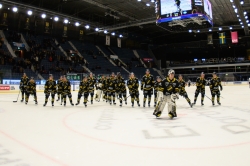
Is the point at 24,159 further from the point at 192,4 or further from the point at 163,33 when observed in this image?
the point at 163,33

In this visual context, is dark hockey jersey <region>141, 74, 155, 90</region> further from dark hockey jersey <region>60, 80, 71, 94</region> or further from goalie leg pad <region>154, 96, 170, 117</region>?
dark hockey jersey <region>60, 80, 71, 94</region>

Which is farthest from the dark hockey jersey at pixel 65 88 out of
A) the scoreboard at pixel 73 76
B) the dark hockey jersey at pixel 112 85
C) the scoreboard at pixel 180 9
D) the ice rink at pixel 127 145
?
the scoreboard at pixel 73 76

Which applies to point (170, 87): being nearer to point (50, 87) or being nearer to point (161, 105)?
point (161, 105)

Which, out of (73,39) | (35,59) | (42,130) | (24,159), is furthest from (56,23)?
(24,159)

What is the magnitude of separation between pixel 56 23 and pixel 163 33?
1959cm

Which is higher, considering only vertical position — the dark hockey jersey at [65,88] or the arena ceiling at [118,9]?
the arena ceiling at [118,9]

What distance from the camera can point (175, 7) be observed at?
12391 mm

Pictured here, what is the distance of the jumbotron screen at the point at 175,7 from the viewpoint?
1216 cm

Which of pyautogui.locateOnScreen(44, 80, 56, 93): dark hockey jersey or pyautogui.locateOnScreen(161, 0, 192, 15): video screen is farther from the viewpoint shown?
pyautogui.locateOnScreen(161, 0, 192, 15): video screen

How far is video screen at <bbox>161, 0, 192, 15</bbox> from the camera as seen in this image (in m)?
12.2

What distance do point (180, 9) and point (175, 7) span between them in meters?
0.31

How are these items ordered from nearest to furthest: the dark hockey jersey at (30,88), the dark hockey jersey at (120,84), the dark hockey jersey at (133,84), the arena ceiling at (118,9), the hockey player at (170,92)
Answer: the hockey player at (170,92) < the dark hockey jersey at (133,84) < the dark hockey jersey at (120,84) < the dark hockey jersey at (30,88) < the arena ceiling at (118,9)

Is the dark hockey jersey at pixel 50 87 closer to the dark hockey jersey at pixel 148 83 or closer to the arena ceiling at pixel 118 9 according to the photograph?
the dark hockey jersey at pixel 148 83

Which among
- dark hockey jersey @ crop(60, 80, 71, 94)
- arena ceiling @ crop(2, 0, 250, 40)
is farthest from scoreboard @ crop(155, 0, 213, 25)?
arena ceiling @ crop(2, 0, 250, 40)
